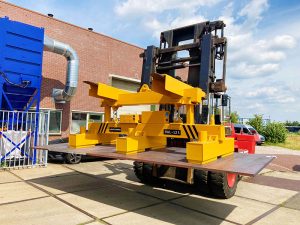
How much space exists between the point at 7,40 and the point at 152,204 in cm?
752

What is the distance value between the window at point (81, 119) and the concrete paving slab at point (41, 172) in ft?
14.5

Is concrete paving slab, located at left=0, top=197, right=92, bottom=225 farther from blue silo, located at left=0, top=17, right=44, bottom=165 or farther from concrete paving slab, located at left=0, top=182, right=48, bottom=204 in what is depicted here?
blue silo, located at left=0, top=17, right=44, bottom=165

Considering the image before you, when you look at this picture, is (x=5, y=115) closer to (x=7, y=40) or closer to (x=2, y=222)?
(x=7, y=40)

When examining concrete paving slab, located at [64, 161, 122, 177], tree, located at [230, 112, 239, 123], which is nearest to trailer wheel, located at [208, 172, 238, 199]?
concrete paving slab, located at [64, 161, 122, 177]

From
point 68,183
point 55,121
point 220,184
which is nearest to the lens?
point 220,184

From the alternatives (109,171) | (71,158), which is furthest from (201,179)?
(71,158)

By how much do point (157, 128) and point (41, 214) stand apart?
262cm

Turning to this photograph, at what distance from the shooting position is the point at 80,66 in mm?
14695

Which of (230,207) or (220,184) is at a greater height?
(220,184)

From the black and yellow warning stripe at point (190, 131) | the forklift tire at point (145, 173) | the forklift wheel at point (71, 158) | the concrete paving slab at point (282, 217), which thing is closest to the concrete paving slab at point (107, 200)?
the forklift tire at point (145, 173)

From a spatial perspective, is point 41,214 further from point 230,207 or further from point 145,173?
point 230,207

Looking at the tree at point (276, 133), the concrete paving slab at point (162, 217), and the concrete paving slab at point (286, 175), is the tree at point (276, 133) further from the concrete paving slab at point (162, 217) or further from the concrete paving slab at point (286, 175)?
the concrete paving slab at point (162, 217)

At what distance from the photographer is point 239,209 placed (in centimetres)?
584

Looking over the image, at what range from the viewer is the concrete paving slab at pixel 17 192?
5.96 meters
